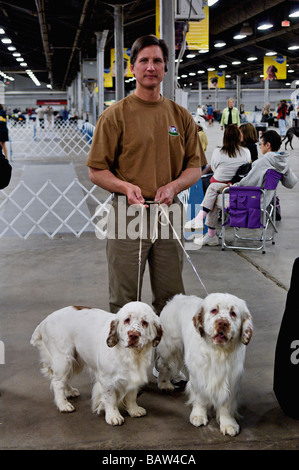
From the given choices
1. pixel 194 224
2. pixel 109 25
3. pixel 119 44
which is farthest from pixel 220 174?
pixel 109 25

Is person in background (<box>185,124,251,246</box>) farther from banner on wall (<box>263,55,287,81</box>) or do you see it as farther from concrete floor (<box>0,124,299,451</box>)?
banner on wall (<box>263,55,287,81</box>)

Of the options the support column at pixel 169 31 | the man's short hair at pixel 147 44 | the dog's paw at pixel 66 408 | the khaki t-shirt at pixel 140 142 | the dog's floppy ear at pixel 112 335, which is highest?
the support column at pixel 169 31

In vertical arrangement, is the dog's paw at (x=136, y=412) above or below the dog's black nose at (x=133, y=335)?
below

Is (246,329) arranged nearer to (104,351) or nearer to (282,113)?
(104,351)

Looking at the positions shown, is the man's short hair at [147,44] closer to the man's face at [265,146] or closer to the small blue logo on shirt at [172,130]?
the small blue logo on shirt at [172,130]

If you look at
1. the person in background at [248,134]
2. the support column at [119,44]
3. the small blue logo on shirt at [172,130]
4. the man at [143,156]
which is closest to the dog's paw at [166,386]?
the man at [143,156]

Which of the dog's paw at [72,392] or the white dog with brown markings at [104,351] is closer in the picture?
the white dog with brown markings at [104,351]

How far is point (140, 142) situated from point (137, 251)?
0.59 metres

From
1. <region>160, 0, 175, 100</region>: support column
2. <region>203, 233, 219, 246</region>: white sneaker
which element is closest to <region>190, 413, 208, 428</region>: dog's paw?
<region>203, 233, 219, 246</region>: white sneaker

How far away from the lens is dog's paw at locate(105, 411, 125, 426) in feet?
9.23

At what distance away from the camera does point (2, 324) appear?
4.34m

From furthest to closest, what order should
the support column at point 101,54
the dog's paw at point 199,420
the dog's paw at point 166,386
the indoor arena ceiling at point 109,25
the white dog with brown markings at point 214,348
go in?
the support column at point 101,54 < the indoor arena ceiling at point 109,25 < the dog's paw at point 166,386 < the dog's paw at point 199,420 < the white dog with brown markings at point 214,348

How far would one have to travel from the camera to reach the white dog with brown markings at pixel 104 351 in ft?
8.64

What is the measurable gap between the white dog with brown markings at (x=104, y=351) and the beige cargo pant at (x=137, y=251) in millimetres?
233
